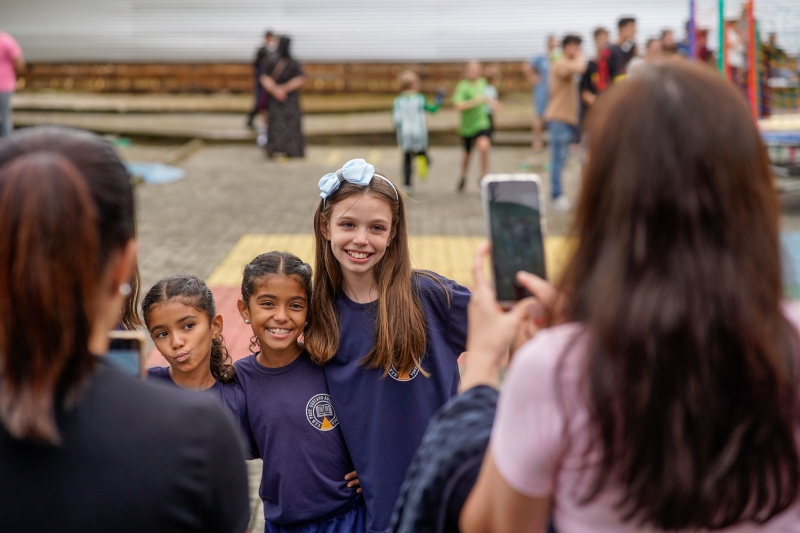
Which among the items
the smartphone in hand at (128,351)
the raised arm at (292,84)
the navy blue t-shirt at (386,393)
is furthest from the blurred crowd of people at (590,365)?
the raised arm at (292,84)

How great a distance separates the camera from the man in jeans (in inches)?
422

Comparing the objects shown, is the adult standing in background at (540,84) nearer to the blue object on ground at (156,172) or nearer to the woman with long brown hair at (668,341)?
the blue object on ground at (156,172)

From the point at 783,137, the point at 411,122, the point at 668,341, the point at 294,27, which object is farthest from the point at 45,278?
the point at 294,27

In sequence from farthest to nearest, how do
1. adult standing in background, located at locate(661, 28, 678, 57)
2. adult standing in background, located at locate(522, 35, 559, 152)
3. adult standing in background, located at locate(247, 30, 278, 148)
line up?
1. adult standing in background, located at locate(522, 35, 559, 152)
2. adult standing in background, located at locate(247, 30, 278, 148)
3. adult standing in background, located at locate(661, 28, 678, 57)

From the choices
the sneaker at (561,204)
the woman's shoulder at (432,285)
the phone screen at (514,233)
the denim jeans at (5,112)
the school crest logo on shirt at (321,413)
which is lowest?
the sneaker at (561,204)

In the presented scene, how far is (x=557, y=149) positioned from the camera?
1075 centimetres

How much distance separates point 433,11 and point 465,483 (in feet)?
64.2

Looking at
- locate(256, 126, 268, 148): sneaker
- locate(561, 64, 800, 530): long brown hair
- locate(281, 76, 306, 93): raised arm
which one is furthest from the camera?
locate(256, 126, 268, 148): sneaker

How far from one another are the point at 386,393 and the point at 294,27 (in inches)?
727

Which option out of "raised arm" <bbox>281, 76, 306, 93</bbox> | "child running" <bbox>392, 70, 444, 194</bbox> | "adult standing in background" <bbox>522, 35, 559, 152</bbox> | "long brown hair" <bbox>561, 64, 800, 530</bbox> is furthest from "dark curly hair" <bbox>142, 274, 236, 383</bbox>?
"adult standing in background" <bbox>522, 35, 559, 152</bbox>

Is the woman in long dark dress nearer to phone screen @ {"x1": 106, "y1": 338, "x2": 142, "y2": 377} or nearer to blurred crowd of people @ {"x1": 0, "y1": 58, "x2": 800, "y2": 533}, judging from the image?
phone screen @ {"x1": 106, "y1": 338, "x2": 142, "y2": 377}

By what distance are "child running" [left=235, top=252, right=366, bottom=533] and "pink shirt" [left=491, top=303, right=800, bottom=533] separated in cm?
140

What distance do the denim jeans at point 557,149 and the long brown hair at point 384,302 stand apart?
26.3 feet

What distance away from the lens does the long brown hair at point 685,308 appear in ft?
4.22
